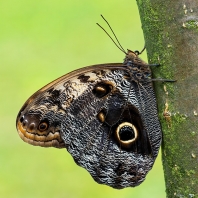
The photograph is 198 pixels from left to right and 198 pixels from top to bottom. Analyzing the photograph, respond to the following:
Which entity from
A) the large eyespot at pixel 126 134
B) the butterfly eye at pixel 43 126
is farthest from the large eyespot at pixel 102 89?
the butterfly eye at pixel 43 126

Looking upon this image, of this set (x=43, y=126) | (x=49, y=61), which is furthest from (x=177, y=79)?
(x=49, y=61)

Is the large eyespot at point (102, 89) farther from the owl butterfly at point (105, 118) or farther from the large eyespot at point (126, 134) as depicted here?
the large eyespot at point (126, 134)

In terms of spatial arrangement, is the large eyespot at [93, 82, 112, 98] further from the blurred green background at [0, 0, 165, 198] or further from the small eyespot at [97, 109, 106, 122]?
the blurred green background at [0, 0, 165, 198]

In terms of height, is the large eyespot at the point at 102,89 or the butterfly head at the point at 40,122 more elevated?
the large eyespot at the point at 102,89

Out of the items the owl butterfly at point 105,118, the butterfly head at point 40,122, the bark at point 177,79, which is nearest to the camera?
the bark at point 177,79

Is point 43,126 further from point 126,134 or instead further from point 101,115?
point 126,134

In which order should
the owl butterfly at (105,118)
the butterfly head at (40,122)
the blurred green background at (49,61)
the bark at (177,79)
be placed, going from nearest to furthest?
the bark at (177,79) < the owl butterfly at (105,118) < the butterfly head at (40,122) < the blurred green background at (49,61)

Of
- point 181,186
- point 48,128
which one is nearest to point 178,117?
point 181,186

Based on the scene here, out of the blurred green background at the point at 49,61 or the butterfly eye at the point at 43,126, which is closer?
the butterfly eye at the point at 43,126

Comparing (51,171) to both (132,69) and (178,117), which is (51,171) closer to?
(132,69)
